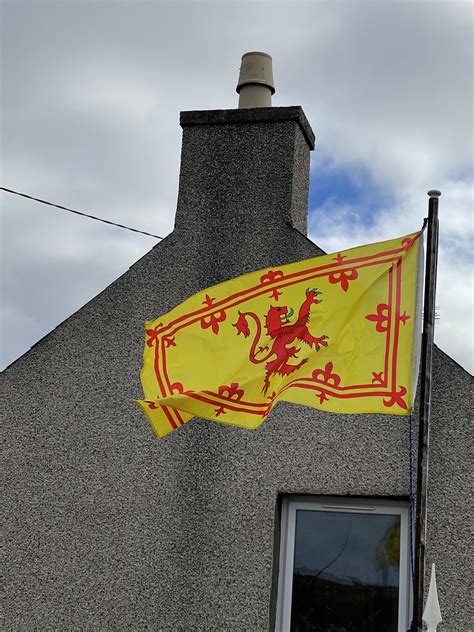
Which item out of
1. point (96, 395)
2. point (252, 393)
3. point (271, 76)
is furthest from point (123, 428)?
point (271, 76)

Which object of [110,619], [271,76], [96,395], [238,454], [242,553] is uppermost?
[271,76]

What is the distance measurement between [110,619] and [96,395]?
1401mm

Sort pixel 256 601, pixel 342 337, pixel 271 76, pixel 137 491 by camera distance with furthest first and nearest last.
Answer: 1. pixel 271 76
2. pixel 137 491
3. pixel 256 601
4. pixel 342 337

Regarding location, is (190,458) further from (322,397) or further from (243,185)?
(243,185)

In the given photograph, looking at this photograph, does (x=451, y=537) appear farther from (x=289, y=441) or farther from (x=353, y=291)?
(x=353, y=291)

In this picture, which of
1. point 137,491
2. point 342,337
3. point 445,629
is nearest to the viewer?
point 342,337

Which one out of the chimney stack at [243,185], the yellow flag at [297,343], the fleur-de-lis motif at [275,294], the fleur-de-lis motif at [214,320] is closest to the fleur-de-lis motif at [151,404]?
the yellow flag at [297,343]

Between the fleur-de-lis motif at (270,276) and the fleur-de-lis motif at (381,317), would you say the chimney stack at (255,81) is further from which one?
the fleur-de-lis motif at (381,317)

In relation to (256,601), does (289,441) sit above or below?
above

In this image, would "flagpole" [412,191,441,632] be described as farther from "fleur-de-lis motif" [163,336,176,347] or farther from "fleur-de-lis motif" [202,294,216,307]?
"fleur-de-lis motif" [163,336,176,347]

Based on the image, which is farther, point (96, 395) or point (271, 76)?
point (271, 76)

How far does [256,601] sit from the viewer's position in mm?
5449

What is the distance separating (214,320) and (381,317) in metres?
0.91

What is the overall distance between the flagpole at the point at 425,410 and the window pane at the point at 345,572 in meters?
1.38
